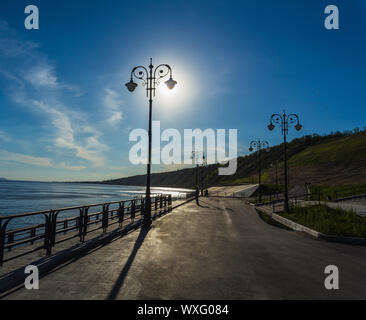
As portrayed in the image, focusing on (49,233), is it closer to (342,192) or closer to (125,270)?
(125,270)

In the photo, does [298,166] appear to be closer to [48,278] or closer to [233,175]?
[233,175]

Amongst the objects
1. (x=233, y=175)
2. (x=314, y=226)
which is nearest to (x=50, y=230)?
(x=314, y=226)

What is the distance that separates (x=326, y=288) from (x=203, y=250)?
351cm

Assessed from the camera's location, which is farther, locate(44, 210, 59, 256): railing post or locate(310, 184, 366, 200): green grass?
locate(310, 184, 366, 200): green grass

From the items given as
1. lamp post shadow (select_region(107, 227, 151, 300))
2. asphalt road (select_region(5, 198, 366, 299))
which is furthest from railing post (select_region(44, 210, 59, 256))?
lamp post shadow (select_region(107, 227, 151, 300))

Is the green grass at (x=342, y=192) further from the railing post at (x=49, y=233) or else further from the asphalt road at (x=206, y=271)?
the railing post at (x=49, y=233)

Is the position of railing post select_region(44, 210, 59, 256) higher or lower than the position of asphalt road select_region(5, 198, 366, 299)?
higher

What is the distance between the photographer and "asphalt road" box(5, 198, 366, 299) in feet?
14.1

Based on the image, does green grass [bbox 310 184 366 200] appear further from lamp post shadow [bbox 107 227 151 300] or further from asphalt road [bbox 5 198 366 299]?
lamp post shadow [bbox 107 227 151 300]

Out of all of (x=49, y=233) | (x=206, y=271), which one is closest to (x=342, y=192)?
(x=206, y=271)

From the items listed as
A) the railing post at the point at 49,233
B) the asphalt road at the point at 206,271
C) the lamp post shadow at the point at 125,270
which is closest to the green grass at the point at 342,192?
the asphalt road at the point at 206,271

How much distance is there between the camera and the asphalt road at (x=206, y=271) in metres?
4.31

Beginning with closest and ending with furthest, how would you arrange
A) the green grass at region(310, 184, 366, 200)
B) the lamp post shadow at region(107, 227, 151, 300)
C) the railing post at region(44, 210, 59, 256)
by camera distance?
the lamp post shadow at region(107, 227, 151, 300), the railing post at region(44, 210, 59, 256), the green grass at region(310, 184, 366, 200)

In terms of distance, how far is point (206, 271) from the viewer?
17.8 feet
